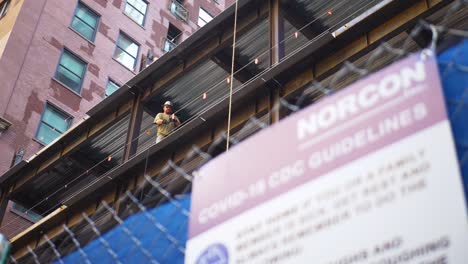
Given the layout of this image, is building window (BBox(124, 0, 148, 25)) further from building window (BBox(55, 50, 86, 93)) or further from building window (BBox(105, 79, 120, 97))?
building window (BBox(55, 50, 86, 93))

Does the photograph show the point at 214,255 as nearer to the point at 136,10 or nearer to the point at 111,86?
the point at 111,86

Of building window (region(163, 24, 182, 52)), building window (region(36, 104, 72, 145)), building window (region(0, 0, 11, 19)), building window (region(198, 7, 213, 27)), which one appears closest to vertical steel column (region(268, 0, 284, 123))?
building window (region(36, 104, 72, 145))

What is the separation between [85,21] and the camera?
28484mm

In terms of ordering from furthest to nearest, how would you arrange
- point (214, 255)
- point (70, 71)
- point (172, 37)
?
point (172, 37)
point (70, 71)
point (214, 255)

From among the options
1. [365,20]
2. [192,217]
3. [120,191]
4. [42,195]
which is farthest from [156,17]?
[192,217]

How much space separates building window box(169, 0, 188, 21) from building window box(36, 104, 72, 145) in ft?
36.1

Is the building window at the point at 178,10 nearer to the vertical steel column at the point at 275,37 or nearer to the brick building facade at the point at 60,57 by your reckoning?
the brick building facade at the point at 60,57

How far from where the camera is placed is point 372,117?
3869 mm

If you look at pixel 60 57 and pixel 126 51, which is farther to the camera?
pixel 126 51

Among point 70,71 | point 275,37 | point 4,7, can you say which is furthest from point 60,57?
point 275,37

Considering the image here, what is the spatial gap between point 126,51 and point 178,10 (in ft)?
18.8

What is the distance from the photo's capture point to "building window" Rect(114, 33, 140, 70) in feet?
96.5

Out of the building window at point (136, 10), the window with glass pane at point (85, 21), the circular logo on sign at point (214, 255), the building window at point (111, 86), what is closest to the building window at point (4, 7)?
the window with glass pane at point (85, 21)

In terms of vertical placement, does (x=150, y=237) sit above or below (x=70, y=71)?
below
